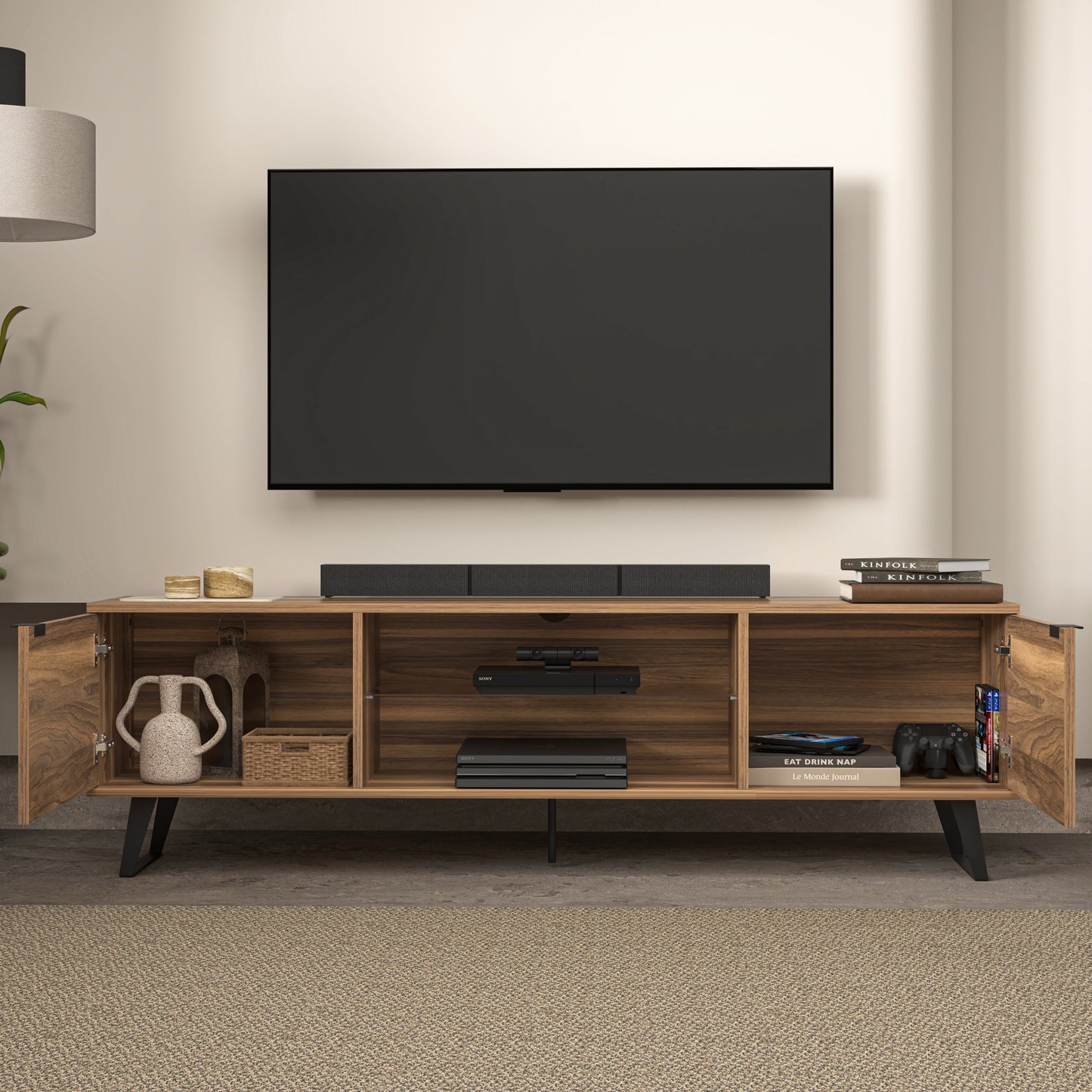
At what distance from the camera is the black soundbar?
8.29 feet

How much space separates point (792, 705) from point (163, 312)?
199 cm

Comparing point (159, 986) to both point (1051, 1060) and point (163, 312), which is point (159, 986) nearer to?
point (1051, 1060)

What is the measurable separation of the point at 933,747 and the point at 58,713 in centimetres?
204

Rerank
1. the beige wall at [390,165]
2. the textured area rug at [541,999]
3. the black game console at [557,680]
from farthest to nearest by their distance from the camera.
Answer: the beige wall at [390,165]
the black game console at [557,680]
the textured area rug at [541,999]

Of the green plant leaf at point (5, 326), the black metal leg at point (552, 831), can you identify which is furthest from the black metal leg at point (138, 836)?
the green plant leaf at point (5, 326)

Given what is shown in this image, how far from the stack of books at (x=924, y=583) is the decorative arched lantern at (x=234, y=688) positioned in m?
1.50

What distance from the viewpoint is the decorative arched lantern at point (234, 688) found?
2613mm

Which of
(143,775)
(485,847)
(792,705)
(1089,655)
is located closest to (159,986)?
(143,775)

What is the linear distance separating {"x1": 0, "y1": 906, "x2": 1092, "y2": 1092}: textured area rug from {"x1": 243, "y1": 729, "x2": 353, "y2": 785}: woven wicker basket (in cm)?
35

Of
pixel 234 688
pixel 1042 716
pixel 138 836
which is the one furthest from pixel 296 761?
pixel 1042 716

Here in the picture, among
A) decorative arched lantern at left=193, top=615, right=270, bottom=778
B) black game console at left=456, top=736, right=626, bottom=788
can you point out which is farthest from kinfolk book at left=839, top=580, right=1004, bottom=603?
decorative arched lantern at left=193, top=615, right=270, bottom=778

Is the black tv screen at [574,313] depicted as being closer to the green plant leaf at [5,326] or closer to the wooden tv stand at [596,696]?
the wooden tv stand at [596,696]

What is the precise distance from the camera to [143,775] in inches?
98.2

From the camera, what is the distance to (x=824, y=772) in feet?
8.03
